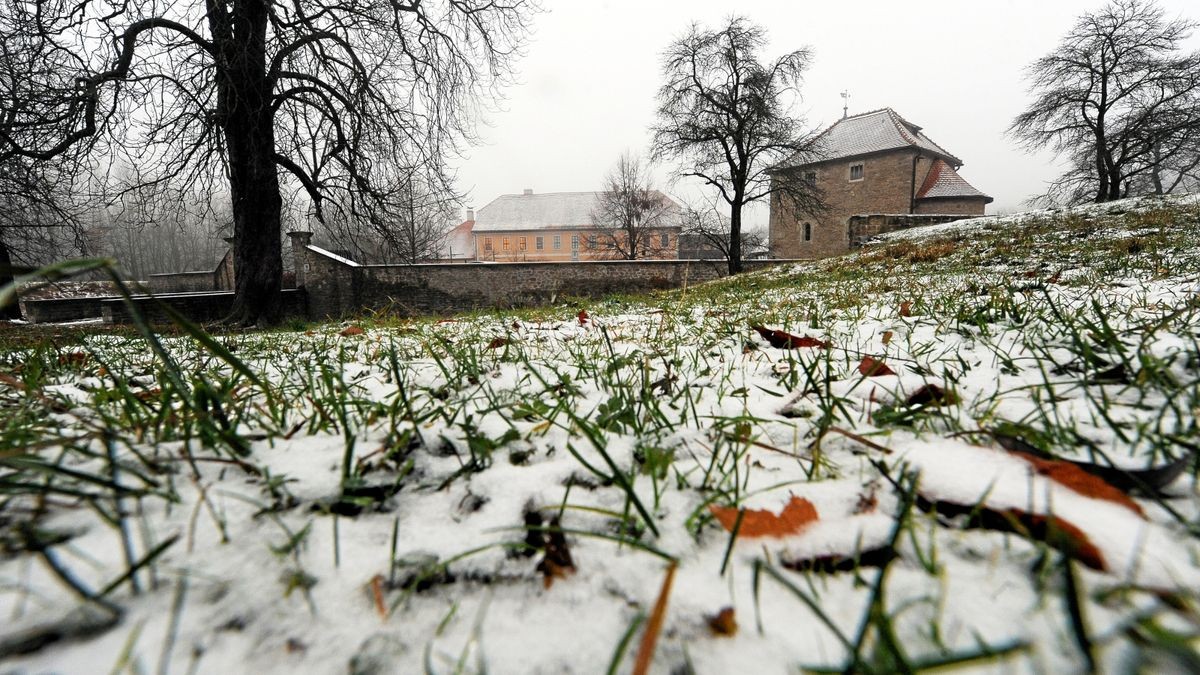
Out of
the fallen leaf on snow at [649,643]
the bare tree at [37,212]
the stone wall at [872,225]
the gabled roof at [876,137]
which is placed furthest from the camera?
the gabled roof at [876,137]

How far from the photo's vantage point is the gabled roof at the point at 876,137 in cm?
2900

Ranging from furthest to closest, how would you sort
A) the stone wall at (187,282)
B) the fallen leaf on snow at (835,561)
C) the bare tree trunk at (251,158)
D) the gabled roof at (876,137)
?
the stone wall at (187,282) < the gabled roof at (876,137) < the bare tree trunk at (251,158) < the fallen leaf on snow at (835,561)

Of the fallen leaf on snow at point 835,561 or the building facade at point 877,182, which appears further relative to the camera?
the building facade at point 877,182

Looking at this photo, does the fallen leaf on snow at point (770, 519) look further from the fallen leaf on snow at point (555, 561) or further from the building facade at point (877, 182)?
the building facade at point (877, 182)

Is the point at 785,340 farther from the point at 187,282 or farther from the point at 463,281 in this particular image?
the point at 187,282

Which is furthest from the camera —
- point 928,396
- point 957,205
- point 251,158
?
point 957,205

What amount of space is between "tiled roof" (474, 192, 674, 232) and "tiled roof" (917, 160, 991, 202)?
28.5 meters

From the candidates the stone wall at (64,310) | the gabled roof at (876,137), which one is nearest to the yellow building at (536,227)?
the gabled roof at (876,137)

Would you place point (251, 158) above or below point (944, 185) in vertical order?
below

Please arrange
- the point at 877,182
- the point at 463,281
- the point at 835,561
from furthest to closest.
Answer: the point at 877,182 → the point at 463,281 → the point at 835,561

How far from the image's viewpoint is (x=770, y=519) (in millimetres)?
688

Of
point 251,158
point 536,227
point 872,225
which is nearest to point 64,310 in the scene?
point 251,158

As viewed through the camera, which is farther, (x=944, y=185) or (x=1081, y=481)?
(x=944, y=185)

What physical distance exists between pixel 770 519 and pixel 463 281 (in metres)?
17.5
